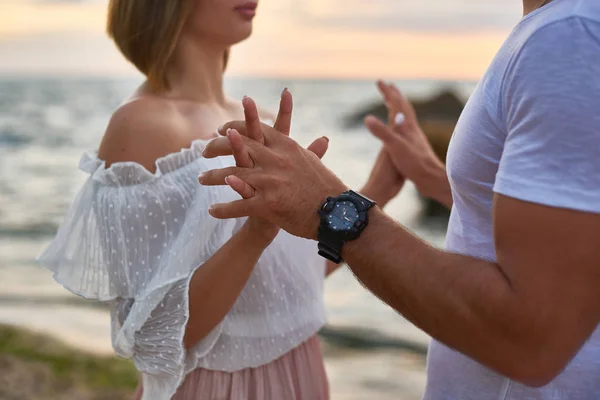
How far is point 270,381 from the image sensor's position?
7.26ft

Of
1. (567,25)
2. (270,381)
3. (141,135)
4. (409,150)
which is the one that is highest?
(567,25)

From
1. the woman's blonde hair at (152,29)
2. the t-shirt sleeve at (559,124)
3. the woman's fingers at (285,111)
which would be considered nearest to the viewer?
the t-shirt sleeve at (559,124)

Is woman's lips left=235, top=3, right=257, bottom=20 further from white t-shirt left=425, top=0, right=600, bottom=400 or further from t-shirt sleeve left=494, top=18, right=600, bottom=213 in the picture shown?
t-shirt sleeve left=494, top=18, right=600, bottom=213

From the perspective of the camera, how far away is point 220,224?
6.93ft

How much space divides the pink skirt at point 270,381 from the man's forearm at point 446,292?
99 cm

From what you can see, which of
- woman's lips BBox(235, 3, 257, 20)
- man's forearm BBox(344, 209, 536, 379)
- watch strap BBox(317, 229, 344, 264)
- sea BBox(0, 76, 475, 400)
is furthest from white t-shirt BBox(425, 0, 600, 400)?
sea BBox(0, 76, 475, 400)

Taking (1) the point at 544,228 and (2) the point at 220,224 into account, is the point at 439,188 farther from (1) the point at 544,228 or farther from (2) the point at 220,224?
(1) the point at 544,228

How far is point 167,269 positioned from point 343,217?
892 mm

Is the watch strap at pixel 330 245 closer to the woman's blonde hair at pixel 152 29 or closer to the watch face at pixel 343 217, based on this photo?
the watch face at pixel 343 217

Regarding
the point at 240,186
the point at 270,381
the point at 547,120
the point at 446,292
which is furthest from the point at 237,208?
the point at 270,381

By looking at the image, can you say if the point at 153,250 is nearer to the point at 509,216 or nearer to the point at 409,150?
the point at 409,150

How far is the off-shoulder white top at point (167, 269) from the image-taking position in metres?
2.07

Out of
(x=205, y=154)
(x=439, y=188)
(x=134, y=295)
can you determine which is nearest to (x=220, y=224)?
(x=134, y=295)

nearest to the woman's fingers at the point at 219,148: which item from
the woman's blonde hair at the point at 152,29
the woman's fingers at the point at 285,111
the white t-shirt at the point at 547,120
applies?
the woman's fingers at the point at 285,111
